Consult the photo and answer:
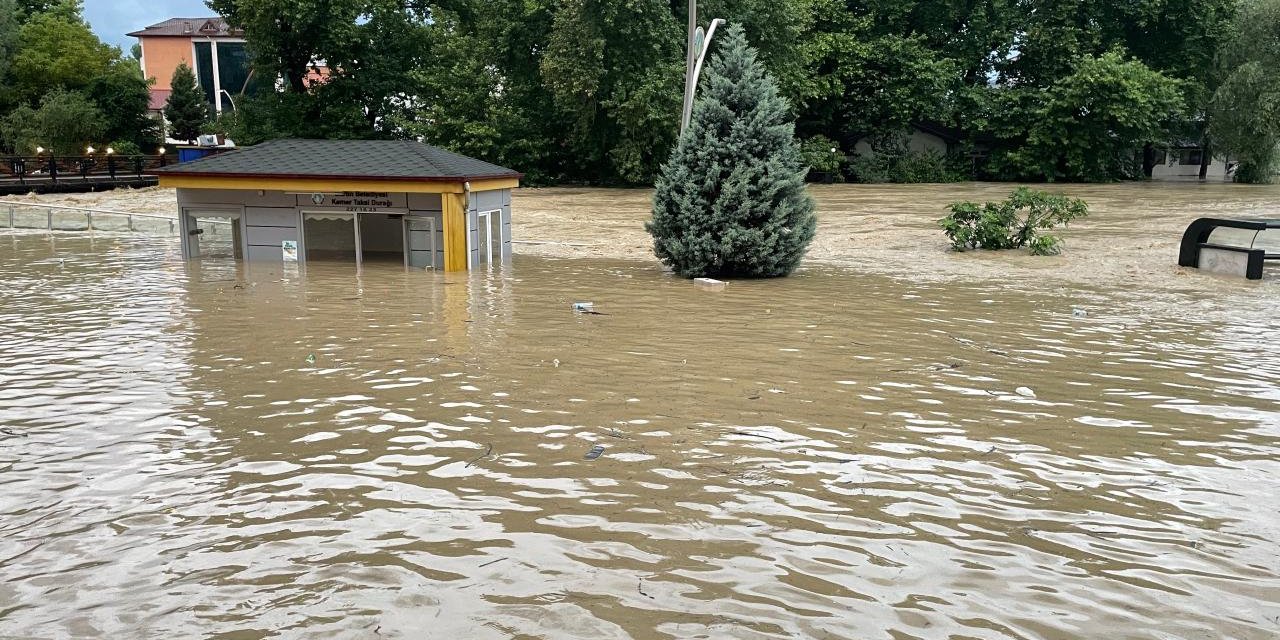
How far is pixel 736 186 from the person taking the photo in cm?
1930

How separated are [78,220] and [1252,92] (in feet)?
169

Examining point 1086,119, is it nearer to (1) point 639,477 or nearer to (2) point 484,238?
(2) point 484,238

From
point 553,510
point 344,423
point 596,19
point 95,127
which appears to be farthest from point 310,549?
point 95,127

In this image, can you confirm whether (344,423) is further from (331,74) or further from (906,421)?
(331,74)

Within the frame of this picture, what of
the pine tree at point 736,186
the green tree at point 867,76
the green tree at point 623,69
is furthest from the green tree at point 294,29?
the pine tree at point 736,186

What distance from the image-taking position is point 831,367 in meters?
11.2

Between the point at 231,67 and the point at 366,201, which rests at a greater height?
the point at 231,67

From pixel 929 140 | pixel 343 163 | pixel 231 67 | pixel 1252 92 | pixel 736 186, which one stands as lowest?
pixel 736 186

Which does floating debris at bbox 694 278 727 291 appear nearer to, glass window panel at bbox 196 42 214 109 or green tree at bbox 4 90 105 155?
green tree at bbox 4 90 105 155

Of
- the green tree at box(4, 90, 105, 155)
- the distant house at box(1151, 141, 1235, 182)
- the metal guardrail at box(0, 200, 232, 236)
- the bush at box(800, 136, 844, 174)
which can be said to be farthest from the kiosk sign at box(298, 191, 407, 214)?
the distant house at box(1151, 141, 1235, 182)

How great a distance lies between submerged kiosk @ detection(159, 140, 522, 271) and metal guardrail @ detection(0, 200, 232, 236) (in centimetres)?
988

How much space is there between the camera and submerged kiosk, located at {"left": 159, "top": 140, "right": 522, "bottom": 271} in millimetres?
21922

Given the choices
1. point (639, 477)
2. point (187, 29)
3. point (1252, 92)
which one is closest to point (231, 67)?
point (187, 29)

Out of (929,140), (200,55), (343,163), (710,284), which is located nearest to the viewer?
(710,284)
